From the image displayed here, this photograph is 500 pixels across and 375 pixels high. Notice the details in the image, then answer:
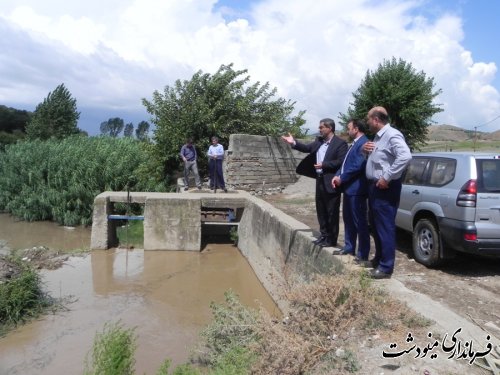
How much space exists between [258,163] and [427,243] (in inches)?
373

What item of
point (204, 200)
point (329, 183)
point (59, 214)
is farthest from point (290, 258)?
point (59, 214)

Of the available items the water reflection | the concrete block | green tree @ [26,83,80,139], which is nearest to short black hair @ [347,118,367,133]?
the concrete block

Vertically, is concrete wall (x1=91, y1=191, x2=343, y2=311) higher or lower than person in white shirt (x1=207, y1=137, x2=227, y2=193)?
lower

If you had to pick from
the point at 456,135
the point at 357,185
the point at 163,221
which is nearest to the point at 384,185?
the point at 357,185

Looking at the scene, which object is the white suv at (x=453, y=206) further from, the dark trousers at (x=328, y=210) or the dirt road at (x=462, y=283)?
the dark trousers at (x=328, y=210)

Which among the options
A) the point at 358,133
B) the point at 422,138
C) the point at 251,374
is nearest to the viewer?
the point at 251,374

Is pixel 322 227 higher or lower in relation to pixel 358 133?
lower

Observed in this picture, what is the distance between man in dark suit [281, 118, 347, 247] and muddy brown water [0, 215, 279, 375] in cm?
136

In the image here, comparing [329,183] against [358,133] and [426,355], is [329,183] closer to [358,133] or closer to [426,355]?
[358,133]

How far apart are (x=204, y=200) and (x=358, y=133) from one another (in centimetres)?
706

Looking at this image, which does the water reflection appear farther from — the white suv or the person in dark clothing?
the white suv

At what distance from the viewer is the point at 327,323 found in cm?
410

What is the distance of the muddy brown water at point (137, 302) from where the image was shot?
253 inches

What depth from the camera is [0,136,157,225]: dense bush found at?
17.1m
